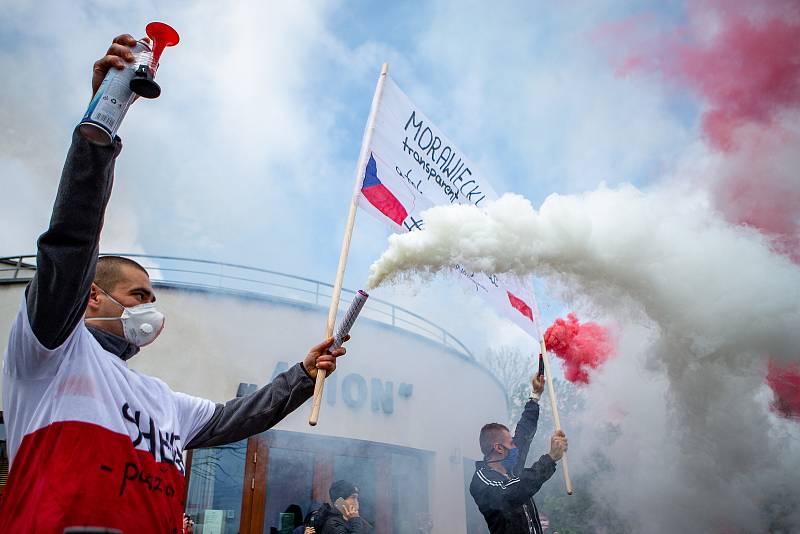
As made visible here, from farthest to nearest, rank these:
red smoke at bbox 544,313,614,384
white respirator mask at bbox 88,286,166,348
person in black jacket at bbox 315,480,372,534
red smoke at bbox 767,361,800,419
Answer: red smoke at bbox 544,313,614,384, person in black jacket at bbox 315,480,372,534, red smoke at bbox 767,361,800,419, white respirator mask at bbox 88,286,166,348

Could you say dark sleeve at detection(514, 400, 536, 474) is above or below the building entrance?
above

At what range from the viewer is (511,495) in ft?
13.3

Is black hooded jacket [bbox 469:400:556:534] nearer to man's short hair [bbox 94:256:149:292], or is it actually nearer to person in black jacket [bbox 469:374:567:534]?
person in black jacket [bbox 469:374:567:534]

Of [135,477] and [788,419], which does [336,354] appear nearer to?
[135,477]

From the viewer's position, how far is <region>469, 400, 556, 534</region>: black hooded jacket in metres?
Answer: 4.04

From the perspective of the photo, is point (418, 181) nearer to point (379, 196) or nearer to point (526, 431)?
point (379, 196)

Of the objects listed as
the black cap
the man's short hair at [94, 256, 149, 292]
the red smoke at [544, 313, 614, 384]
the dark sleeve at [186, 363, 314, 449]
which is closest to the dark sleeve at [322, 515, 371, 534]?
the black cap

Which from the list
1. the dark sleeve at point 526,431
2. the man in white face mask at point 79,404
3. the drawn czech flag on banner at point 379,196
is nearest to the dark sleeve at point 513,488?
the dark sleeve at point 526,431

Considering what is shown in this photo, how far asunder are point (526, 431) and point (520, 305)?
1194 millimetres

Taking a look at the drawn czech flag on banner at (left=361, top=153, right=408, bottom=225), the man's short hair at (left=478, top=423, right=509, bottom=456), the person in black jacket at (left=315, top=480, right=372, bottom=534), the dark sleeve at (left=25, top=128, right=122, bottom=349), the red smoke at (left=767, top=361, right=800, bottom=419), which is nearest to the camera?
the dark sleeve at (left=25, top=128, right=122, bottom=349)

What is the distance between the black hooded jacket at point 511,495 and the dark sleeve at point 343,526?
1.52 m

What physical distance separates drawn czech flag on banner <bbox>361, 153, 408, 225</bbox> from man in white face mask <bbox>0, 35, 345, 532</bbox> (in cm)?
225

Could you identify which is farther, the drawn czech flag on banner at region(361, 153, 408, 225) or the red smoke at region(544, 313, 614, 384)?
the red smoke at region(544, 313, 614, 384)

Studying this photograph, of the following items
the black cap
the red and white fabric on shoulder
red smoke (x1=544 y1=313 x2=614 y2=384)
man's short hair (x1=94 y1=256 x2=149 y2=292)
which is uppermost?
red smoke (x1=544 y1=313 x2=614 y2=384)
